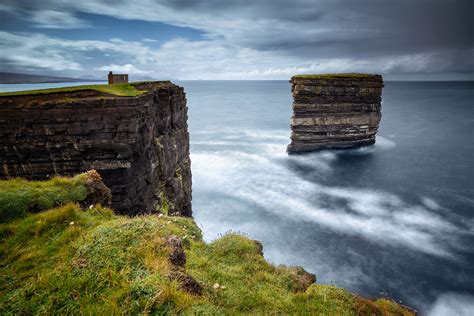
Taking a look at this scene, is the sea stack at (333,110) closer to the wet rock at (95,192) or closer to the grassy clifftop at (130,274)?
the wet rock at (95,192)

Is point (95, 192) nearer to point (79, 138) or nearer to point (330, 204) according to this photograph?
point (79, 138)

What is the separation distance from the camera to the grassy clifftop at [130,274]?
19.8 feet

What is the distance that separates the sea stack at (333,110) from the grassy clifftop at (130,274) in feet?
169

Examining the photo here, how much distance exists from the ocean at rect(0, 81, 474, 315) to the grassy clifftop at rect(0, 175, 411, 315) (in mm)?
16765

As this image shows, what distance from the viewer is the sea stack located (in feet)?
190

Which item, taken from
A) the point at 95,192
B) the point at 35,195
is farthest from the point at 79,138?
the point at 35,195

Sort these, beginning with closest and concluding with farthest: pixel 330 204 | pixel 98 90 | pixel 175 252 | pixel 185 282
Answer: pixel 185 282
pixel 175 252
pixel 98 90
pixel 330 204

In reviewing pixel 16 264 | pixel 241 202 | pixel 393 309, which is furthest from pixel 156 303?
pixel 241 202

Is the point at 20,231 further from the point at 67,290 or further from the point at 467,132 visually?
the point at 467,132

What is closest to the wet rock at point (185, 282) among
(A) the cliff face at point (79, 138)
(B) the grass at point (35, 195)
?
(B) the grass at point (35, 195)

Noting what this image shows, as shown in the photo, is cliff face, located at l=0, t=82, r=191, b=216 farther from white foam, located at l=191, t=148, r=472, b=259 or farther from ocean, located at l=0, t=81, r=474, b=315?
white foam, located at l=191, t=148, r=472, b=259

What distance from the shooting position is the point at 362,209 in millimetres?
36438

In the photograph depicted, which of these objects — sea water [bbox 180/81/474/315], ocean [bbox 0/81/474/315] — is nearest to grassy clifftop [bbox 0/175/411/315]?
sea water [bbox 180/81/474/315]

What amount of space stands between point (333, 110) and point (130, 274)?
59.6 metres
